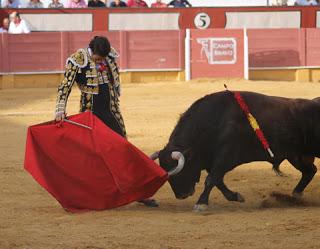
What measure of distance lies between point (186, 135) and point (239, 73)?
1046cm

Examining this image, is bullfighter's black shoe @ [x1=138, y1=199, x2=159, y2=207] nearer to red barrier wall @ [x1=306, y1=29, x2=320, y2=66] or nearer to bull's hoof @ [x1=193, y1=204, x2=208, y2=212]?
bull's hoof @ [x1=193, y1=204, x2=208, y2=212]

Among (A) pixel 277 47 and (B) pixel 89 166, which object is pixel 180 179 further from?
(A) pixel 277 47

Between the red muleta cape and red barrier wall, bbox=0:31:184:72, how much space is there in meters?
9.79

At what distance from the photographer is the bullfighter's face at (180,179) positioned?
20.1ft

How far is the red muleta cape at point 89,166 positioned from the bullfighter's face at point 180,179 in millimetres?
122

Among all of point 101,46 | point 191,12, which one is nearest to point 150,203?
point 101,46

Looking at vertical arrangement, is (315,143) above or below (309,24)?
below

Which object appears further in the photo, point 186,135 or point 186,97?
point 186,97

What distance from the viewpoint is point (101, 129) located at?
6.06m

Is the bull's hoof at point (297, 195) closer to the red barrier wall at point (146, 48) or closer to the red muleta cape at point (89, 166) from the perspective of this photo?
the red muleta cape at point (89, 166)

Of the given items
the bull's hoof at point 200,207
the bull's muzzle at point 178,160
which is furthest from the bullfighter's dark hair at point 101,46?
the bull's hoof at point 200,207

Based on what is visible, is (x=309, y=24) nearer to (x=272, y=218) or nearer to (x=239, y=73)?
(x=239, y=73)

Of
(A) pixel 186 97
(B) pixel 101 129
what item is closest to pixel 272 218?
(B) pixel 101 129

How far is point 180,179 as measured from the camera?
20.2 ft
